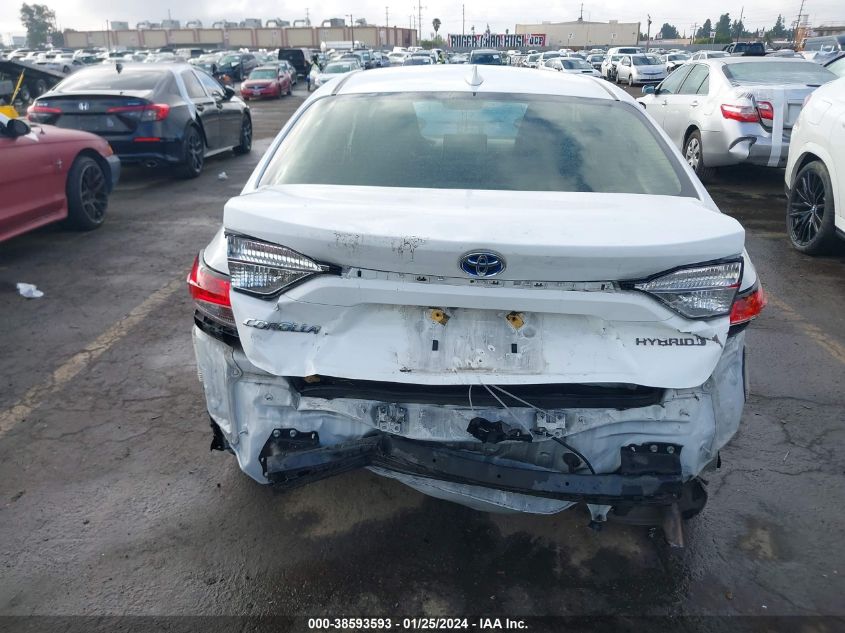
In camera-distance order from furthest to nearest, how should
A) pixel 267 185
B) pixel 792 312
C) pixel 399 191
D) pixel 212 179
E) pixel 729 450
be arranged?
pixel 212 179 → pixel 792 312 → pixel 729 450 → pixel 267 185 → pixel 399 191

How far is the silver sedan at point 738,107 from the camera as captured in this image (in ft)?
27.0

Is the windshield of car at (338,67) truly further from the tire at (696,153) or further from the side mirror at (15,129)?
the side mirror at (15,129)

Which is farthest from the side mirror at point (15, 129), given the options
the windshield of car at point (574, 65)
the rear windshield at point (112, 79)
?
the windshield of car at point (574, 65)

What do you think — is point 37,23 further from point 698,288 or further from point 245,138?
point 698,288

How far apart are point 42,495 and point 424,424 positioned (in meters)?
1.93

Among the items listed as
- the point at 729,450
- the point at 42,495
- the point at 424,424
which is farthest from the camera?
the point at 729,450

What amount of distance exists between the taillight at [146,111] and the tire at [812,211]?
778 cm

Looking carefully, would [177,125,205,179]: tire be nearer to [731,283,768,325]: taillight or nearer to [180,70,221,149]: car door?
→ [180,70,221,149]: car door

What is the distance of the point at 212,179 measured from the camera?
1049 cm

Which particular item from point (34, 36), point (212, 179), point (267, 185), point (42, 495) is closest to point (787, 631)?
point (267, 185)

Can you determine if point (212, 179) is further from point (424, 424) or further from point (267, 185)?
point (424, 424)

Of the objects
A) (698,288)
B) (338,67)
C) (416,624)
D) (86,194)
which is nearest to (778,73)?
(698,288)

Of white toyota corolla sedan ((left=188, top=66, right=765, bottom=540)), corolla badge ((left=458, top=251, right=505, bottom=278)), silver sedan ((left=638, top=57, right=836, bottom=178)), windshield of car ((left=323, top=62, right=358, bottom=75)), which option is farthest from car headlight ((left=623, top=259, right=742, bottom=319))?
windshield of car ((left=323, top=62, right=358, bottom=75))

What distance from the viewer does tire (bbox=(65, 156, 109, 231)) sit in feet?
22.7
